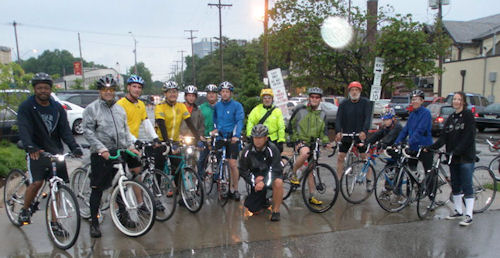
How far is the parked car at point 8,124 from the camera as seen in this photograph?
8738 millimetres

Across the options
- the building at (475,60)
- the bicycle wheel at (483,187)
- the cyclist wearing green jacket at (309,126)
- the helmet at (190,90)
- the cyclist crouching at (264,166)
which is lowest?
the bicycle wheel at (483,187)

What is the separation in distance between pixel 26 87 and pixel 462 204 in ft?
32.5

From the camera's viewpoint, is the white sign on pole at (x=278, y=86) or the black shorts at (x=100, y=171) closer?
Result: the black shorts at (x=100, y=171)

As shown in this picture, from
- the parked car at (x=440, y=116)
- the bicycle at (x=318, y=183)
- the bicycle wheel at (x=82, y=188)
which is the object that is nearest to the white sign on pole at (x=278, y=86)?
the bicycle at (x=318, y=183)

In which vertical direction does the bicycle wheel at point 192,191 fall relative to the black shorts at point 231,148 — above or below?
below

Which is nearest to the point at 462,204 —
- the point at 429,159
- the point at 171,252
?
the point at 429,159

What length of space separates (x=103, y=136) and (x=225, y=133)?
225cm

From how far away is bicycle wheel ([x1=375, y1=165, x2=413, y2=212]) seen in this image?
5.48m

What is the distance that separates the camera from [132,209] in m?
4.37

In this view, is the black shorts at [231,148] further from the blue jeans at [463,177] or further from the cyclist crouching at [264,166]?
→ the blue jeans at [463,177]

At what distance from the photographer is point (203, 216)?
5355 millimetres

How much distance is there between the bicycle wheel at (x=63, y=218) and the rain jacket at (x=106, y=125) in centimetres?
62

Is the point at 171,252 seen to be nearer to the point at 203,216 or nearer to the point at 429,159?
the point at 203,216

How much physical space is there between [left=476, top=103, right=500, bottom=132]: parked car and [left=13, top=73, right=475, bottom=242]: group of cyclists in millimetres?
13674
